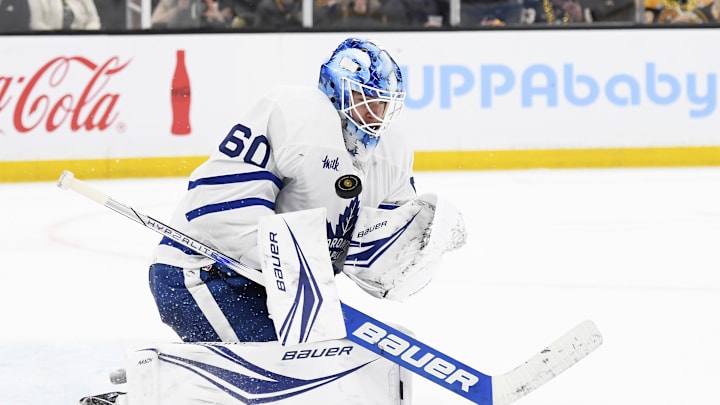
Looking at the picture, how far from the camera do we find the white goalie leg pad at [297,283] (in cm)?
171

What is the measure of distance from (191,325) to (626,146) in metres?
5.15

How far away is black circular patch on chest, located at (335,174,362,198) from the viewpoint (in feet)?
6.10

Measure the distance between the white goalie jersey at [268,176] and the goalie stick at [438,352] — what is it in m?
0.05

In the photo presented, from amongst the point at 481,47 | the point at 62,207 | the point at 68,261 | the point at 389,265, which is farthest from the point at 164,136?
the point at 389,265

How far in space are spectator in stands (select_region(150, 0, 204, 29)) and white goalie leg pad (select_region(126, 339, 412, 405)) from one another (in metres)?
4.83

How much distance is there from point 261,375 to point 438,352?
0.29m

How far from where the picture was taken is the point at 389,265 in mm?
2016

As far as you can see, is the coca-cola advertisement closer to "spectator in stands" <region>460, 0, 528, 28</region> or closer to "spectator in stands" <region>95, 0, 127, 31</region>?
"spectator in stands" <region>95, 0, 127, 31</region>

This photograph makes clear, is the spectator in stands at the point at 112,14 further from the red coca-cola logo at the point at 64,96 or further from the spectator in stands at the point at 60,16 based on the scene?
the red coca-cola logo at the point at 64,96

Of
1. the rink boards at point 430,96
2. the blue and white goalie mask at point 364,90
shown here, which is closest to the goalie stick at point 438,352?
the blue and white goalie mask at point 364,90

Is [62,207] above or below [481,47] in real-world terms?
below

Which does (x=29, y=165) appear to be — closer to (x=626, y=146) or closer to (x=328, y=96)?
(x=626, y=146)

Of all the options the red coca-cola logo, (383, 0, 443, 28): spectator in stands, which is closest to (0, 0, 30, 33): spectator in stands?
the red coca-cola logo

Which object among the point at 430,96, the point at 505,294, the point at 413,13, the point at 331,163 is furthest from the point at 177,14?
the point at 331,163
